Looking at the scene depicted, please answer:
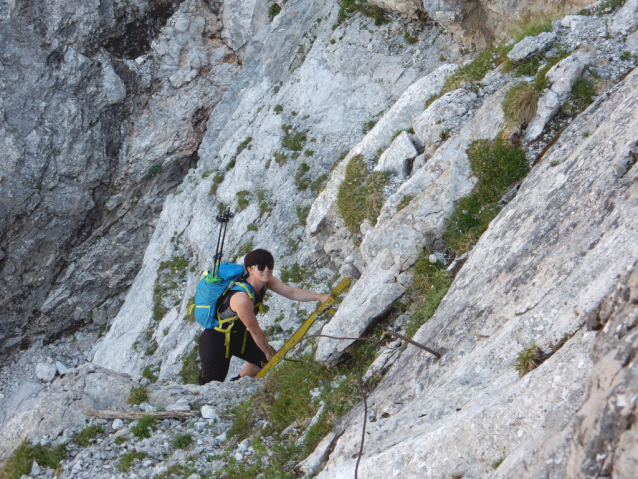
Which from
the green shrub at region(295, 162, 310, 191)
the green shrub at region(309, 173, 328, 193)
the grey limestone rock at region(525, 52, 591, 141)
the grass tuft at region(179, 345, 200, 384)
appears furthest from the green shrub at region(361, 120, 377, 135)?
the grass tuft at region(179, 345, 200, 384)

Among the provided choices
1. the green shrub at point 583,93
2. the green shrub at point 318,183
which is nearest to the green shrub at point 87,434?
the green shrub at point 583,93

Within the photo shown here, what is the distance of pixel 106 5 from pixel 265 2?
7328mm

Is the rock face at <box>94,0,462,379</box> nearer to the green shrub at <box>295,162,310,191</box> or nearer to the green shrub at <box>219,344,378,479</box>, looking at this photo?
the green shrub at <box>295,162,310,191</box>

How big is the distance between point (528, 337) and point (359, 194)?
19.5 ft

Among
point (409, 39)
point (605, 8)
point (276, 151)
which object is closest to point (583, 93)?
point (605, 8)

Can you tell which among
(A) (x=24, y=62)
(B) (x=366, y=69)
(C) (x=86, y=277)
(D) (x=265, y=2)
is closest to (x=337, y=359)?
(B) (x=366, y=69)

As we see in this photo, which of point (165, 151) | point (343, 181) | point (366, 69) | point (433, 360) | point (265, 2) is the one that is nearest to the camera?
point (433, 360)

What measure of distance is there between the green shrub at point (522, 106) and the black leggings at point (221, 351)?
5156 millimetres

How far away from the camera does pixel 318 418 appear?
5.70m

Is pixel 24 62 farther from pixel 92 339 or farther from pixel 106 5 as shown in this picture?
pixel 92 339

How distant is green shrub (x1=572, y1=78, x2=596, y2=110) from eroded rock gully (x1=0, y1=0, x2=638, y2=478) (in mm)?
119

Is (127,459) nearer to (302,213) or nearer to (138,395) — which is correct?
(138,395)

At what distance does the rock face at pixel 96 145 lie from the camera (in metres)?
21.4

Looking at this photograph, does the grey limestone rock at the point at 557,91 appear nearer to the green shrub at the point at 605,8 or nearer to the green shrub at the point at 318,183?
the green shrub at the point at 605,8
